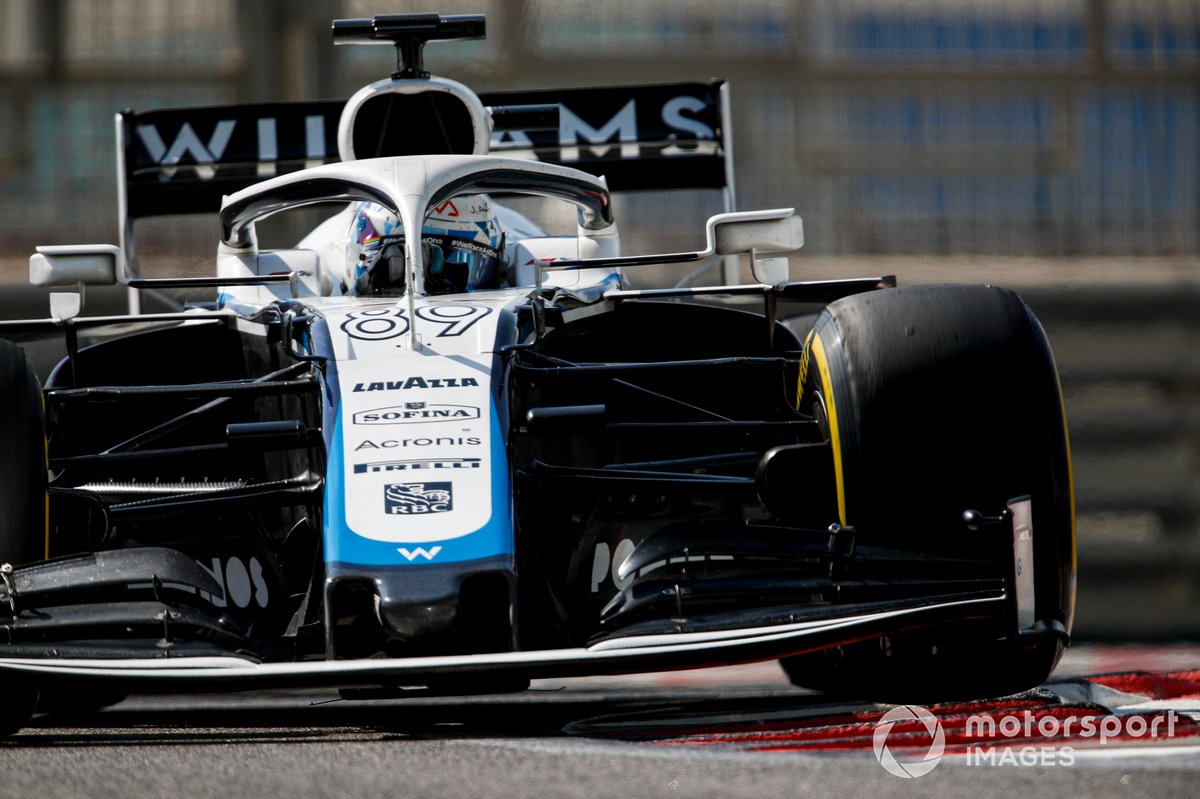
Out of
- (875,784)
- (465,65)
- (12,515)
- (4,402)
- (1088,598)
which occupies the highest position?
(465,65)

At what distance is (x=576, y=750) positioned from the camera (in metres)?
3.42

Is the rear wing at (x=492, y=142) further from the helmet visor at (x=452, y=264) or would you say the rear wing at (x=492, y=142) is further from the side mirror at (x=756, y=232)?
the side mirror at (x=756, y=232)

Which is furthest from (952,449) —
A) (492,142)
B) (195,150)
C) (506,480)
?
(195,150)

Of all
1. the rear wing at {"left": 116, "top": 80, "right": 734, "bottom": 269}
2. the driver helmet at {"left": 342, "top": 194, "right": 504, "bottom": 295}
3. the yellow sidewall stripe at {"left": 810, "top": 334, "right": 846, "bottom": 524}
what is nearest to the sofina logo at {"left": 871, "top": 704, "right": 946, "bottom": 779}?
the yellow sidewall stripe at {"left": 810, "top": 334, "right": 846, "bottom": 524}

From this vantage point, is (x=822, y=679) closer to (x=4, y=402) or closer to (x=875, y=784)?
(x=875, y=784)

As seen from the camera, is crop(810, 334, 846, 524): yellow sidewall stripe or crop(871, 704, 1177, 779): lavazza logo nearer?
crop(871, 704, 1177, 779): lavazza logo

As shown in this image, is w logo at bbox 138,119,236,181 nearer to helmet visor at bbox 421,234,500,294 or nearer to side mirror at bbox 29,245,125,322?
helmet visor at bbox 421,234,500,294

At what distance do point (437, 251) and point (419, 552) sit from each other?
1.60m

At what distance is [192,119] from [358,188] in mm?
2228

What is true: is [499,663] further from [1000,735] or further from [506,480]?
[1000,735]

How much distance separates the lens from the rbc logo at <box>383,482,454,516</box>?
3.70 m

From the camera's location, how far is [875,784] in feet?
9.63

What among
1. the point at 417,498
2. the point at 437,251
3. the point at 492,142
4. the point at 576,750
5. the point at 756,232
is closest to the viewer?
the point at 576,750

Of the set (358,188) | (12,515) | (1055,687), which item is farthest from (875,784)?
(358,188)
